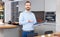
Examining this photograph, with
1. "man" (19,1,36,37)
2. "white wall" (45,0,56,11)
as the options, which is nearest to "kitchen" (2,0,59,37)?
"white wall" (45,0,56,11)

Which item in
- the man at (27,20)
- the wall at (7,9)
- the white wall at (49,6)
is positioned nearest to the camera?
the man at (27,20)

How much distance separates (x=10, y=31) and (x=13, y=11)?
2.13 meters

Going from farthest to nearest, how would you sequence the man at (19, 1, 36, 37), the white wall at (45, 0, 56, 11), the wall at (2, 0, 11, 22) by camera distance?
A: the wall at (2, 0, 11, 22)
the white wall at (45, 0, 56, 11)
the man at (19, 1, 36, 37)

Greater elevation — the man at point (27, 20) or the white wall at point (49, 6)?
the white wall at point (49, 6)

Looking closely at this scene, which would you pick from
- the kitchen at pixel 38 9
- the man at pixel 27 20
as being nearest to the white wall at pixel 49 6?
the kitchen at pixel 38 9

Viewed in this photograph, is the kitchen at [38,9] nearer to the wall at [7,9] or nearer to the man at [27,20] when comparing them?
the wall at [7,9]

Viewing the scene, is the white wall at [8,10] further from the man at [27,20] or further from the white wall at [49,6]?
the man at [27,20]

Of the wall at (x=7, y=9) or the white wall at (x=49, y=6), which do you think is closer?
the white wall at (x=49, y=6)

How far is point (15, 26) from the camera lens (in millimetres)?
3777

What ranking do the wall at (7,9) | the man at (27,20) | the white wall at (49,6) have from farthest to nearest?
1. the wall at (7,9)
2. the white wall at (49,6)
3. the man at (27,20)

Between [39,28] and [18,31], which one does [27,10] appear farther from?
[18,31]

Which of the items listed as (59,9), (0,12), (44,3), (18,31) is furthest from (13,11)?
(59,9)

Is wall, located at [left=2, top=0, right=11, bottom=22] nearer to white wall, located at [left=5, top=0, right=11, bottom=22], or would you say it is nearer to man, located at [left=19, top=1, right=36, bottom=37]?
white wall, located at [left=5, top=0, right=11, bottom=22]

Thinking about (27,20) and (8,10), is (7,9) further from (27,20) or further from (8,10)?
(27,20)
